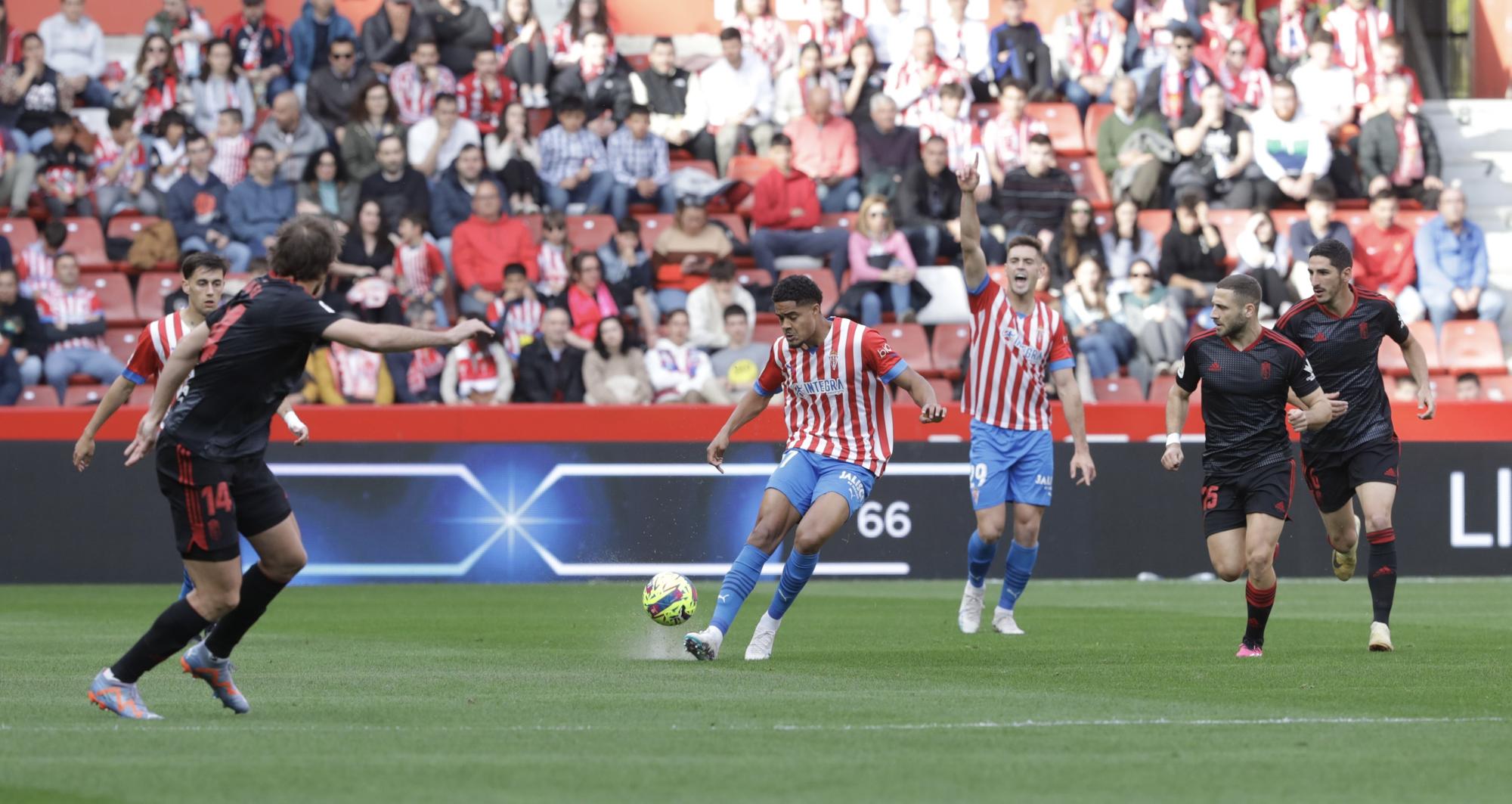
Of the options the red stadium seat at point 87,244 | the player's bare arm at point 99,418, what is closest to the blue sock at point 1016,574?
the player's bare arm at point 99,418

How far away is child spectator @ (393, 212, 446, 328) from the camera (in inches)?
768

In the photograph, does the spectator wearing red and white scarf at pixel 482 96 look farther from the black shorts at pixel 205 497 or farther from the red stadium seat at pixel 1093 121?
the black shorts at pixel 205 497

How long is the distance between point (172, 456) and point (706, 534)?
9.42 meters

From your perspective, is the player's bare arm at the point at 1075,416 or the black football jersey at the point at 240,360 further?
the player's bare arm at the point at 1075,416

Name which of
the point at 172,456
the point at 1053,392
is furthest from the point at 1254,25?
the point at 172,456

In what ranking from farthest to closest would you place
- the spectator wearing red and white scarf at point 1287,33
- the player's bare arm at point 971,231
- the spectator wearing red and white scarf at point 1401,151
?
the spectator wearing red and white scarf at point 1287,33 → the spectator wearing red and white scarf at point 1401,151 → the player's bare arm at point 971,231

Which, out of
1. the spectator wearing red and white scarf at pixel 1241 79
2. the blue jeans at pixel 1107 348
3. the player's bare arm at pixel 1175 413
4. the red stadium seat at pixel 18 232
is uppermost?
the red stadium seat at pixel 18 232

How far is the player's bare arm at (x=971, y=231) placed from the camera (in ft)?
35.1

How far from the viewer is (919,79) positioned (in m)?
22.5

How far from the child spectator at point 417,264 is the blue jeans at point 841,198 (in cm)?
435

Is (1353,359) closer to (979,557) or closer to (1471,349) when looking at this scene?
(979,557)

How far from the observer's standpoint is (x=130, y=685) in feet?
25.3

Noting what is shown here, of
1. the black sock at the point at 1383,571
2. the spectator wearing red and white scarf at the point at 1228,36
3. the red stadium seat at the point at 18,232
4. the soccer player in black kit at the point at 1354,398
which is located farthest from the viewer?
the spectator wearing red and white scarf at the point at 1228,36

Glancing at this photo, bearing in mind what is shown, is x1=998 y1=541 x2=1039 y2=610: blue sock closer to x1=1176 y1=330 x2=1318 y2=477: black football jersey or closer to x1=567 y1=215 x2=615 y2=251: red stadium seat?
x1=1176 y1=330 x2=1318 y2=477: black football jersey
